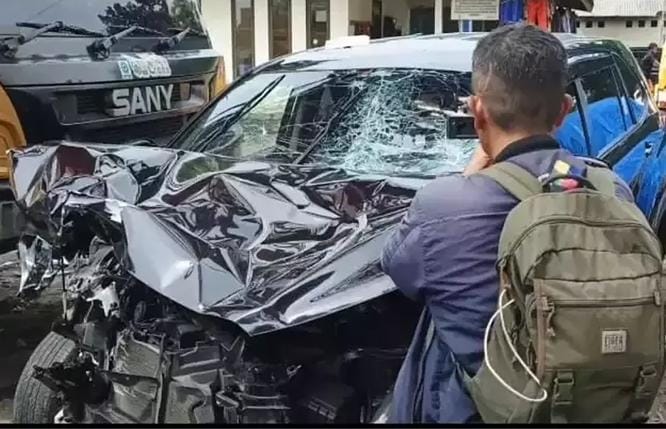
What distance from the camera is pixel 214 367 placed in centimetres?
241

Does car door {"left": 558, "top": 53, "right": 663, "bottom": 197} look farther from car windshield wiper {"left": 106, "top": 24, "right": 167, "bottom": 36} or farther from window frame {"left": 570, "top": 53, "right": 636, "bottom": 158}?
car windshield wiper {"left": 106, "top": 24, "right": 167, "bottom": 36}

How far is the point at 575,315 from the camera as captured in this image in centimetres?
153

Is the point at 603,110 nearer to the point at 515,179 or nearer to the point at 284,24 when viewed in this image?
the point at 515,179

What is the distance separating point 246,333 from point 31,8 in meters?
3.25

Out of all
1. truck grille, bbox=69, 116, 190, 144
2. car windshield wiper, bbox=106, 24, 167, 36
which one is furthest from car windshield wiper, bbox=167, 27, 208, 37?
truck grille, bbox=69, 116, 190, 144

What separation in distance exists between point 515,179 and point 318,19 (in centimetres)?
1473

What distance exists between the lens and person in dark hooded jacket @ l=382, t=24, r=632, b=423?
68.2 inches

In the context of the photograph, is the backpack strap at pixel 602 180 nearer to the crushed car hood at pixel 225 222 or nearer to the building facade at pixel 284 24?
the crushed car hood at pixel 225 222

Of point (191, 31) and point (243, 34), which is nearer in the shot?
point (191, 31)

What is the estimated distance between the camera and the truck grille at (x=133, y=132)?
4883 mm

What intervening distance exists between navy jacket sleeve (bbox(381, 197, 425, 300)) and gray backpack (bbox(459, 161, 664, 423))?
19 cm

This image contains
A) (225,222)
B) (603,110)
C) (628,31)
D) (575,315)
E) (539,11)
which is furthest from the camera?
(628,31)

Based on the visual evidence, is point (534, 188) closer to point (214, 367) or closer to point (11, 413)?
point (214, 367)

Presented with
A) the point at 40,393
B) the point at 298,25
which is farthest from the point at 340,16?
the point at 40,393
